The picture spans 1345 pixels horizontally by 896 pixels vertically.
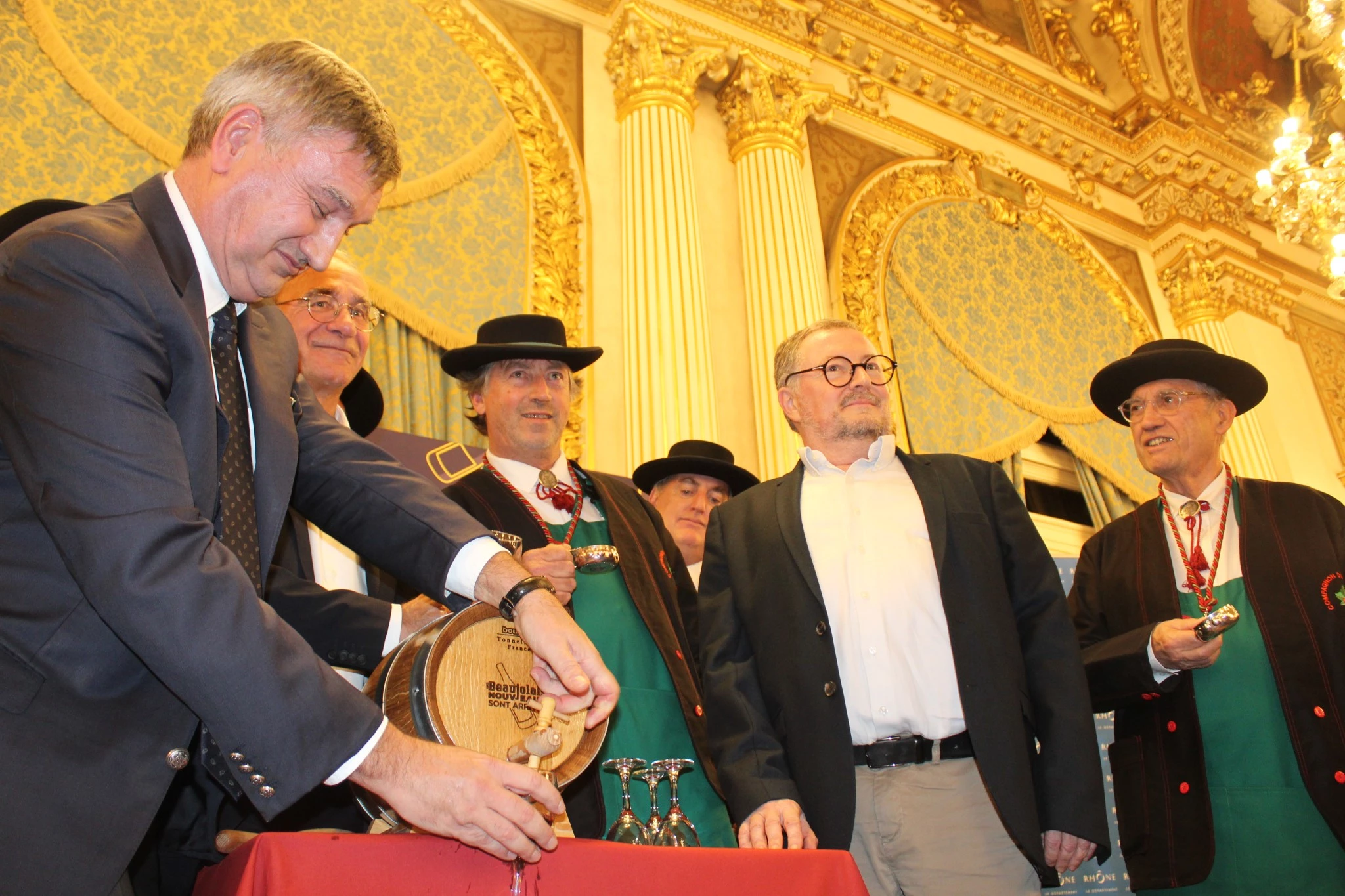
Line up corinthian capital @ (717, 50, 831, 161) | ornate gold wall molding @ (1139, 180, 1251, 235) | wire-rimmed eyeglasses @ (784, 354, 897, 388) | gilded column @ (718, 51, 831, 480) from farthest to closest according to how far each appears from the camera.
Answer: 1. ornate gold wall molding @ (1139, 180, 1251, 235)
2. corinthian capital @ (717, 50, 831, 161)
3. gilded column @ (718, 51, 831, 480)
4. wire-rimmed eyeglasses @ (784, 354, 897, 388)

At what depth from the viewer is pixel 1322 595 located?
2602 mm

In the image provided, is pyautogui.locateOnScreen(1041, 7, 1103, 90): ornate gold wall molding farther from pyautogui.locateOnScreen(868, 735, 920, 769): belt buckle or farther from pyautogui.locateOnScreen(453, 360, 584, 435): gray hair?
pyautogui.locateOnScreen(868, 735, 920, 769): belt buckle

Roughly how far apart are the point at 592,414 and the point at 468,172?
1.33m

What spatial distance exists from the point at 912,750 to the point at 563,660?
3.44 ft

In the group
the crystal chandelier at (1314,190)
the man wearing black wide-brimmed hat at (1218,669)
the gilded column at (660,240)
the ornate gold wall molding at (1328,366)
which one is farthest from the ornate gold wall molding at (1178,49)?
the man wearing black wide-brimmed hat at (1218,669)

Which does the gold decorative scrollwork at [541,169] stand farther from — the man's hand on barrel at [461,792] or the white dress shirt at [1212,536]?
the man's hand on barrel at [461,792]

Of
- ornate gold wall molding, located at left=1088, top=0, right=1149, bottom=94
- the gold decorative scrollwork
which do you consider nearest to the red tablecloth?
the gold decorative scrollwork

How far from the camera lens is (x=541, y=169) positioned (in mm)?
5223

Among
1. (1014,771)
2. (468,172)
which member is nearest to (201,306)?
(1014,771)

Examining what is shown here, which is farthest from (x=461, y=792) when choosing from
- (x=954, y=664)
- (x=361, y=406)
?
(x=361, y=406)

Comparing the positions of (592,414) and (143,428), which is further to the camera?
(592,414)

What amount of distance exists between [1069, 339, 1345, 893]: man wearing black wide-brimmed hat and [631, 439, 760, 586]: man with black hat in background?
1.28 m

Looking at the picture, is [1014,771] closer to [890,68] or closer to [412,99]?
[412,99]

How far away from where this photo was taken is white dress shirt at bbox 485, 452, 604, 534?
2750 mm
